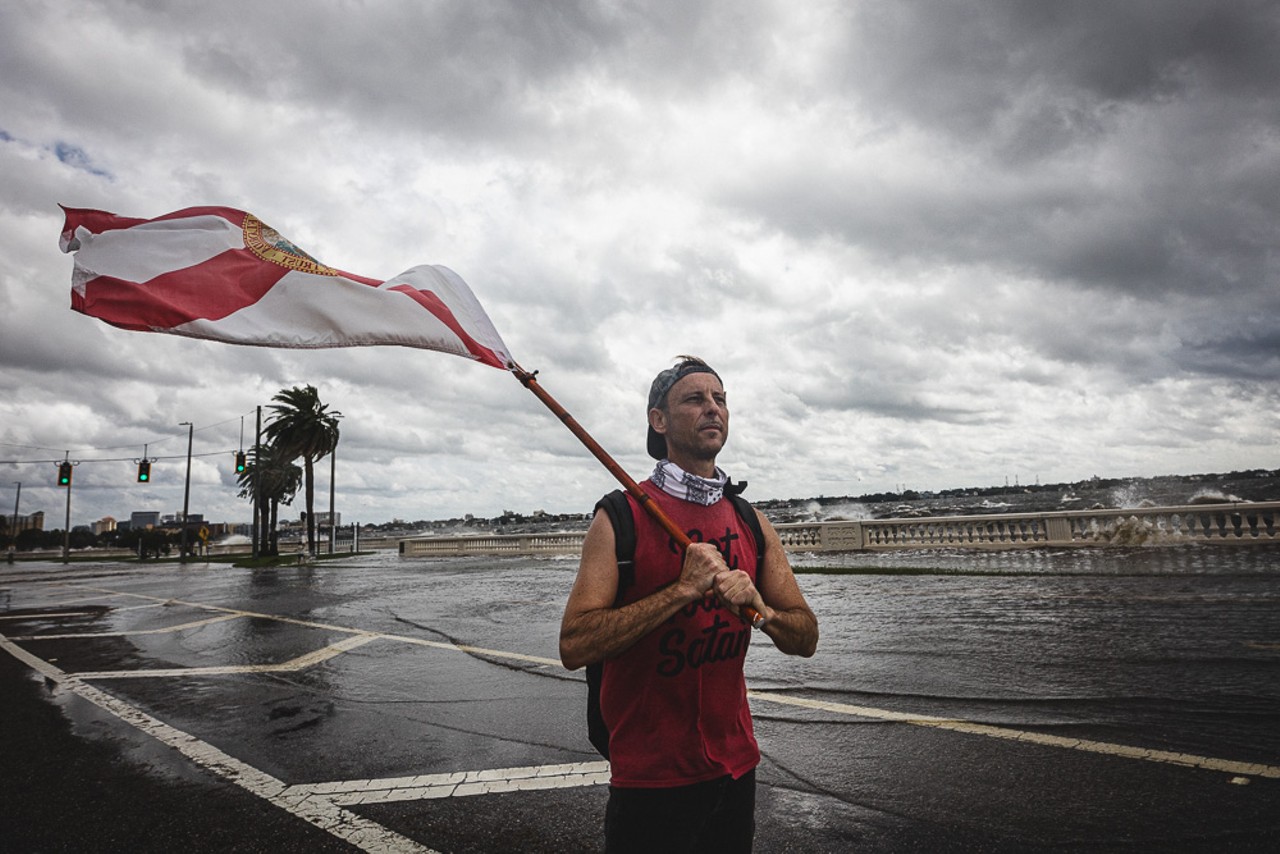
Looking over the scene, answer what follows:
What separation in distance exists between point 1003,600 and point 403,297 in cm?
1059

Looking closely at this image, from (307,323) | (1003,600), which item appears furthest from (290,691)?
(1003,600)

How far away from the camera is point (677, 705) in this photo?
7.04 ft

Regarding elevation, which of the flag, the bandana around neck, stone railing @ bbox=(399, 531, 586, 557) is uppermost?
the flag

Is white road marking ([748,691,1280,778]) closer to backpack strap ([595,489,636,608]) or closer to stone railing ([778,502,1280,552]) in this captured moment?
backpack strap ([595,489,636,608])

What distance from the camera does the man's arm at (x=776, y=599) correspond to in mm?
2035

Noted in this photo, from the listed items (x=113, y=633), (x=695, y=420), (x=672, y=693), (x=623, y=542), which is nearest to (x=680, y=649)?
(x=672, y=693)

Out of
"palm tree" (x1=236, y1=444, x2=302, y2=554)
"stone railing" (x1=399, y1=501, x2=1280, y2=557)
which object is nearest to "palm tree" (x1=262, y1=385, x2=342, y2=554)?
"palm tree" (x1=236, y1=444, x2=302, y2=554)

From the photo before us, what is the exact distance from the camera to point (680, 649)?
214cm

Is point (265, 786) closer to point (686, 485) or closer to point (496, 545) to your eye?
point (686, 485)

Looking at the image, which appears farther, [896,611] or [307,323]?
[896,611]

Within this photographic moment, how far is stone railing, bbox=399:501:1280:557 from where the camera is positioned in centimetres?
1680

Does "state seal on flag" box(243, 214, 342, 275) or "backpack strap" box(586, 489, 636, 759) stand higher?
"state seal on flag" box(243, 214, 342, 275)

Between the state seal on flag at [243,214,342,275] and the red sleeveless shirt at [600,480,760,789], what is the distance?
2.30m

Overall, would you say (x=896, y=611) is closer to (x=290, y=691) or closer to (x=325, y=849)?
(x=290, y=691)
